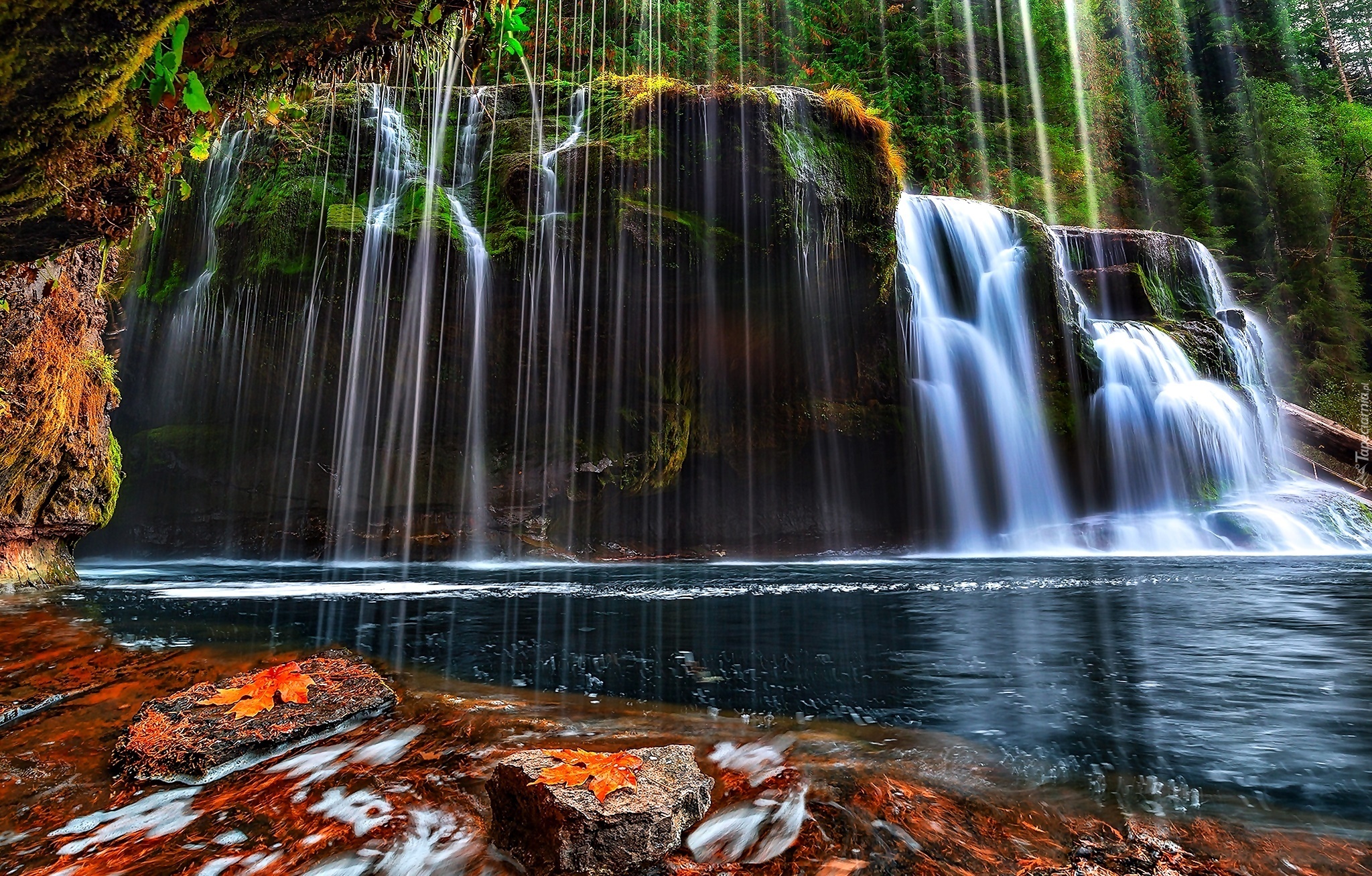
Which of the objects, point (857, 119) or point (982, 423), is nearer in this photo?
point (857, 119)

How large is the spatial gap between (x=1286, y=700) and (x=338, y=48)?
556 cm

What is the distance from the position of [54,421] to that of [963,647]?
9.95 m

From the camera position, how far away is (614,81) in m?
13.6

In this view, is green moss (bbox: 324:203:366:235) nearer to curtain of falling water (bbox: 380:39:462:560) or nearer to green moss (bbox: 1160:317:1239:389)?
curtain of falling water (bbox: 380:39:462:560)

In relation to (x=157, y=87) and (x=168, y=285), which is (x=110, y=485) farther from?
(x=157, y=87)

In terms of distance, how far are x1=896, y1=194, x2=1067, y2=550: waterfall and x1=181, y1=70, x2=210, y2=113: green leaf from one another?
13126mm

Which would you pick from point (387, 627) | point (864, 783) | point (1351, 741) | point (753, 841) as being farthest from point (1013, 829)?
point (387, 627)

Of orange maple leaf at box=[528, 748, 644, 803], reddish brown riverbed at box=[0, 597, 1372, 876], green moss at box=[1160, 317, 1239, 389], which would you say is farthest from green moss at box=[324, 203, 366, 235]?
green moss at box=[1160, 317, 1239, 389]

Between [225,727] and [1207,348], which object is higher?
[1207,348]

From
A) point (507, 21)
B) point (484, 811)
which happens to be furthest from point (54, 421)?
point (484, 811)

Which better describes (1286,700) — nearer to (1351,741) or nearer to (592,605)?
(1351,741)

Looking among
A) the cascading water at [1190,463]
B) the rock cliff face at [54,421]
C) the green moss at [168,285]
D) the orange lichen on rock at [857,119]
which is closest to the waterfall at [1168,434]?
the cascading water at [1190,463]

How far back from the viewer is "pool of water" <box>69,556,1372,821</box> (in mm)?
2945

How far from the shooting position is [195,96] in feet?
6.64
